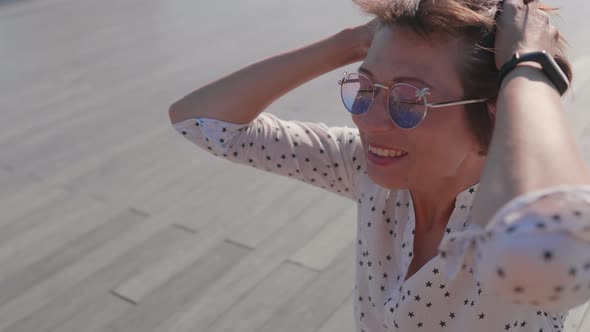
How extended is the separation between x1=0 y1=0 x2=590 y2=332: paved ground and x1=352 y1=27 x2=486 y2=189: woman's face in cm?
133

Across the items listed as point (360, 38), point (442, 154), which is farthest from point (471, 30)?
point (360, 38)

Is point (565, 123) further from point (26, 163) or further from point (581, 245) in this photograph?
point (26, 163)

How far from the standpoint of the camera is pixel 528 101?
88 cm

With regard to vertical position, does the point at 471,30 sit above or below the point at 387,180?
above

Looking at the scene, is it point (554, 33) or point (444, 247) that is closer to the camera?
point (444, 247)

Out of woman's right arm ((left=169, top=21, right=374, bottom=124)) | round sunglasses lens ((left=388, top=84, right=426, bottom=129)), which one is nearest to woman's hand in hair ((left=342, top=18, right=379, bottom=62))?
woman's right arm ((left=169, top=21, right=374, bottom=124))

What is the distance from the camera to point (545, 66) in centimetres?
94

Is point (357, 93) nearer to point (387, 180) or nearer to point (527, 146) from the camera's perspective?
point (387, 180)

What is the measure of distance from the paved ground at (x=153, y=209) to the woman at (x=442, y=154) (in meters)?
1.09

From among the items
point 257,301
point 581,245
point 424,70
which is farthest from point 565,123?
point 257,301

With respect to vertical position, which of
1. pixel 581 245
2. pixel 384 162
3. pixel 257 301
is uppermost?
pixel 581 245

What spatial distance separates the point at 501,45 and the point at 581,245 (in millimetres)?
431

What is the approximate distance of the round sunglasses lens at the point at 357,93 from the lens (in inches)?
46.8

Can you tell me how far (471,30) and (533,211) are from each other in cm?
48
